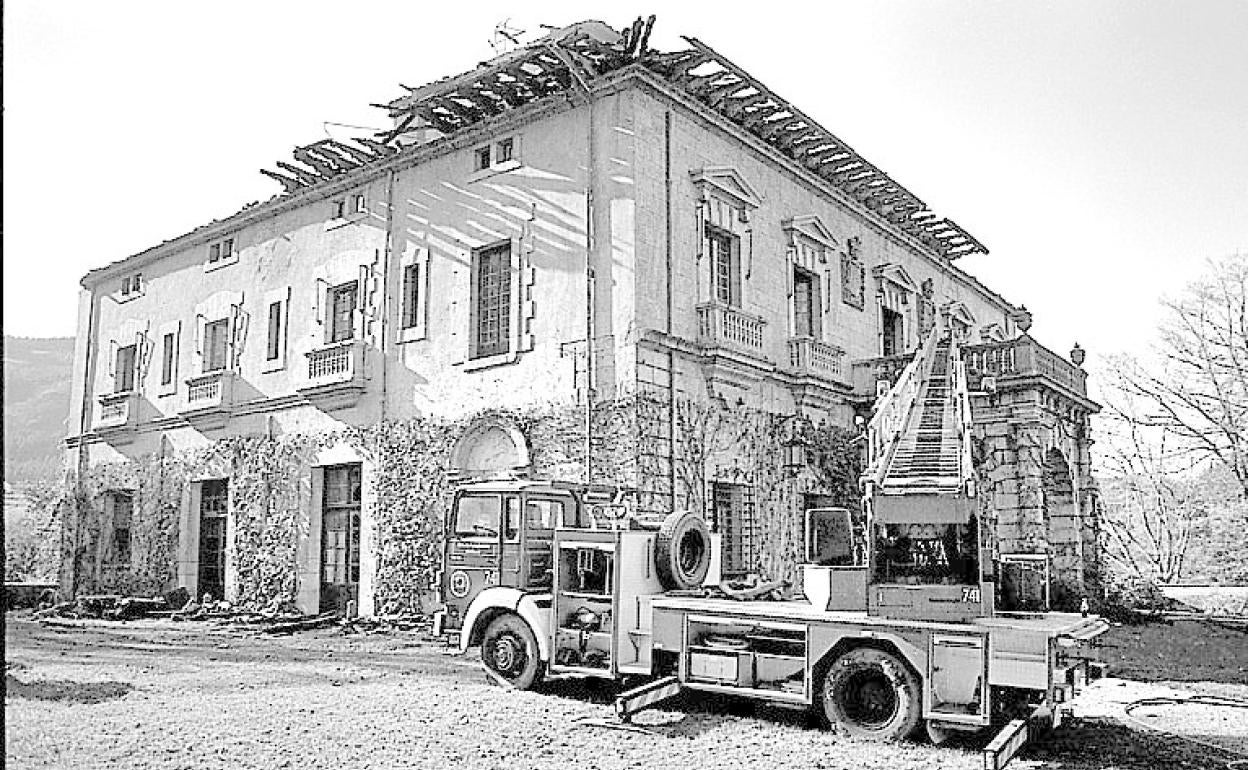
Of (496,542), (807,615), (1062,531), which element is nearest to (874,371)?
(1062,531)

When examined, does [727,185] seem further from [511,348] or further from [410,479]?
[410,479]

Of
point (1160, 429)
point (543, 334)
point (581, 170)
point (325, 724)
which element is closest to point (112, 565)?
point (543, 334)

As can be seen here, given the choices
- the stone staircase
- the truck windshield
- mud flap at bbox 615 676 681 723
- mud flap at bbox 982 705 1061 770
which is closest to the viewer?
mud flap at bbox 982 705 1061 770

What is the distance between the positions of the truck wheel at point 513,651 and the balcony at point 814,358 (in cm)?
994

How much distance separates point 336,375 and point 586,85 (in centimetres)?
809

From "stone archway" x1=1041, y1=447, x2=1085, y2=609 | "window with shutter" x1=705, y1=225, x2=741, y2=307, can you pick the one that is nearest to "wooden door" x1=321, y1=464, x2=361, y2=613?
"window with shutter" x1=705, y1=225, x2=741, y2=307

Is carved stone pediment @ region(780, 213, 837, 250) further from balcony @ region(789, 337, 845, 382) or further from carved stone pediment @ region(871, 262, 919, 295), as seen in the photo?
carved stone pediment @ region(871, 262, 919, 295)

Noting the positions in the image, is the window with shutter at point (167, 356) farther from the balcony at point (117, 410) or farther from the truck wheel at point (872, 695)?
the truck wheel at point (872, 695)

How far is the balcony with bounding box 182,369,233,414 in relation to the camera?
24672 millimetres

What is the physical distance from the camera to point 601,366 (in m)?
17.4

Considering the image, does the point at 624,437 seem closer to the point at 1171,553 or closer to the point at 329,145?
the point at 329,145

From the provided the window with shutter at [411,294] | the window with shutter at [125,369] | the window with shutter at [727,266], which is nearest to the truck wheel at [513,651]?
the window with shutter at [727,266]

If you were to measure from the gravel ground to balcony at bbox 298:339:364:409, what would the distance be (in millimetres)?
7869

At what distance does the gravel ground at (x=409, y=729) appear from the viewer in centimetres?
Answer: 866
